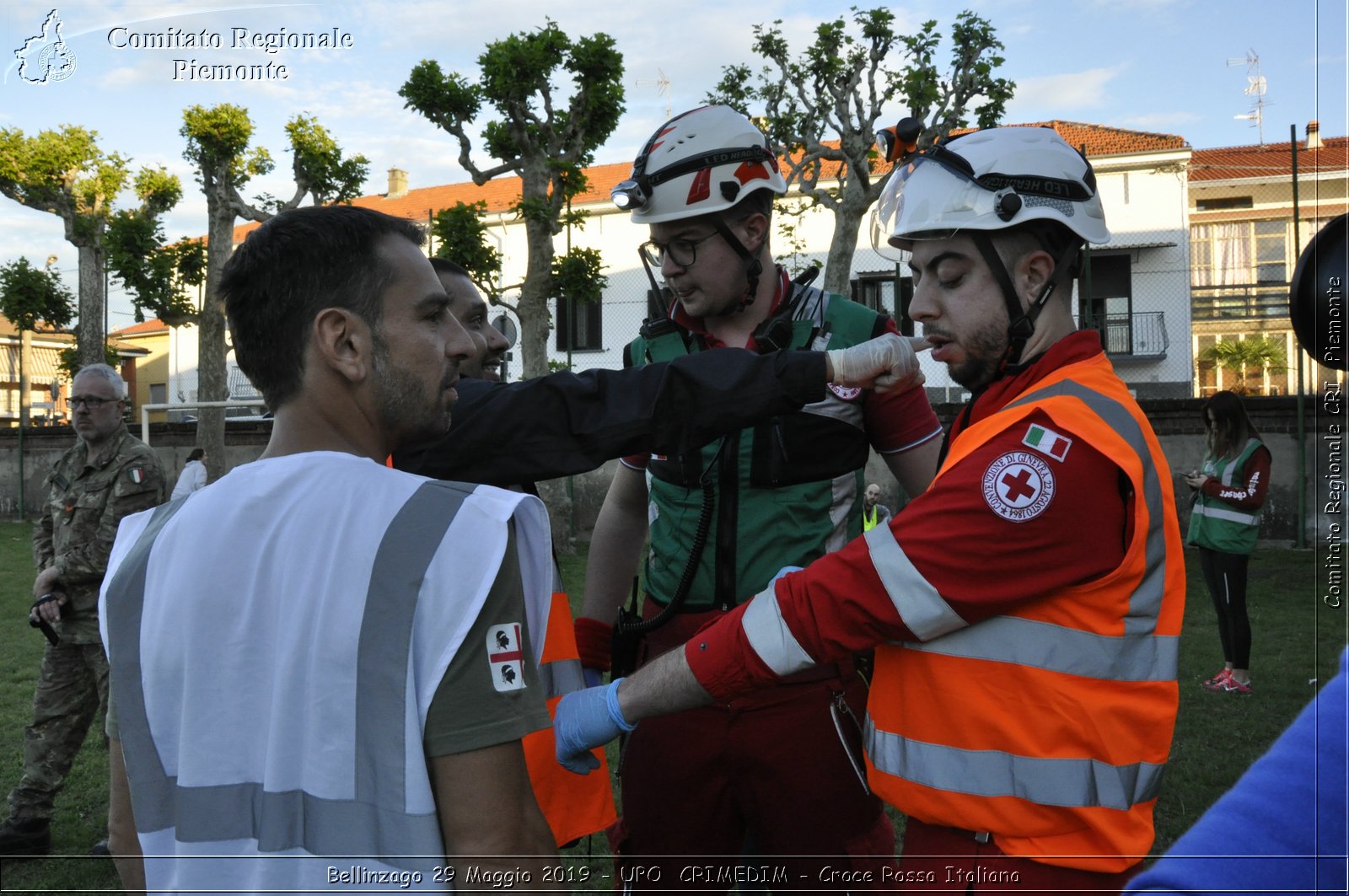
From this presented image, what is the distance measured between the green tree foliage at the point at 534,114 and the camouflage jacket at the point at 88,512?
338 inches

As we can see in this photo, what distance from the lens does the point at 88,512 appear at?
6270 mm

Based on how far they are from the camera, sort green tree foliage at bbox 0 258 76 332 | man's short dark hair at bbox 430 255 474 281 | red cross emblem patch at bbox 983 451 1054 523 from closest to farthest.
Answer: red cross emblem patch at bbox 983 451 1054 523 → man's short dark hair at bbox 430 255 474 281 → green tree foliage at bbox 0 258 76 332

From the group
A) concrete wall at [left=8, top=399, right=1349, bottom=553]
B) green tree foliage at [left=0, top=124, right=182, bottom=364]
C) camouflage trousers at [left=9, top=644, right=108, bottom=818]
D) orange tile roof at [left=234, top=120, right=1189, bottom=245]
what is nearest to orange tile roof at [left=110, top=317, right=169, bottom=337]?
orange tile roof at [left=234, top=120, right=1189, bottom=245]

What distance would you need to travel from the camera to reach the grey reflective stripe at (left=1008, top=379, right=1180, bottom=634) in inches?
74.7

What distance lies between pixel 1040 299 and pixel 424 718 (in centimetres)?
157

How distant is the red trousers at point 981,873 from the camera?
6.17ft

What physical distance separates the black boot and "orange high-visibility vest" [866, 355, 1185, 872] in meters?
5.57

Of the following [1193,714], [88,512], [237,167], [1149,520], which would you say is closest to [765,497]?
[1149,520]

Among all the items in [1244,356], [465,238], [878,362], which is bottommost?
[878,362]

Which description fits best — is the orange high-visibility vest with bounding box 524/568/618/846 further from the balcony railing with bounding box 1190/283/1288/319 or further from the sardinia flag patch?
the balcony railing with bounding box 1190/283/1288/319

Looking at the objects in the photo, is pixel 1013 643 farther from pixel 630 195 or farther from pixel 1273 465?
pixel 1273 465

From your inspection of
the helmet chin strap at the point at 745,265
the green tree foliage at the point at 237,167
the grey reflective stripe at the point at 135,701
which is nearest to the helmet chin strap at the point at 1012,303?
the helmet chin strap at the point at 745,265

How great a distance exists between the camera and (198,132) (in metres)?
17.0

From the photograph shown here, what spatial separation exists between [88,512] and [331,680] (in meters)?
5.69
